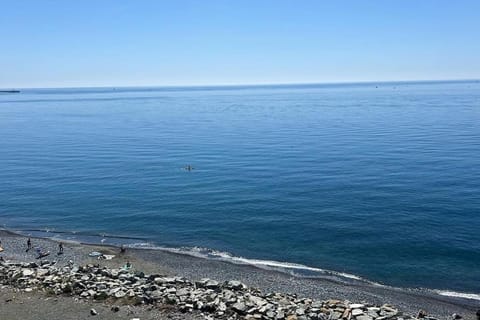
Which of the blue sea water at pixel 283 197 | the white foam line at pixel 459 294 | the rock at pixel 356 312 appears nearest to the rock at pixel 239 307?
the rock at pixel 356 312

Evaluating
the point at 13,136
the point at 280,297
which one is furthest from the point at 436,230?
the point at 13,136

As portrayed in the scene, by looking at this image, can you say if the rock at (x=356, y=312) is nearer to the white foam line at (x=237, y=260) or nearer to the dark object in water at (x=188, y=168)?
the white foam line at (x=237, y=260)

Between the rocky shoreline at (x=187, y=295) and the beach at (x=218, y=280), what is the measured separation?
792mm

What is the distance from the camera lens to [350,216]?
42406mm

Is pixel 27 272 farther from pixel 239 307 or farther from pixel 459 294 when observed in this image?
pixel 459 294

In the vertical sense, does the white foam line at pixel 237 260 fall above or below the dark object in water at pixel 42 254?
above

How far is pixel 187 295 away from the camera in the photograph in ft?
81.2

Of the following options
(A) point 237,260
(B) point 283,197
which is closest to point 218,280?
(A) point 237,260

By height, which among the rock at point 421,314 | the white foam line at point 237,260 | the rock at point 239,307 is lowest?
the white foam line at point 237,260

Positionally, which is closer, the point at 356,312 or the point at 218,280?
the point at 356,312

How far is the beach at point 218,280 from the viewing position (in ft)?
82.4

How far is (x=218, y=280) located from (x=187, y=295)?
6349mm

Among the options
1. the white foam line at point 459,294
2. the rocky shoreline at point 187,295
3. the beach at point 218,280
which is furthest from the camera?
the white foam line at point 459,294

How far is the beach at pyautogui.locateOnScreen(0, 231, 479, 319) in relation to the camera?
2511cm
